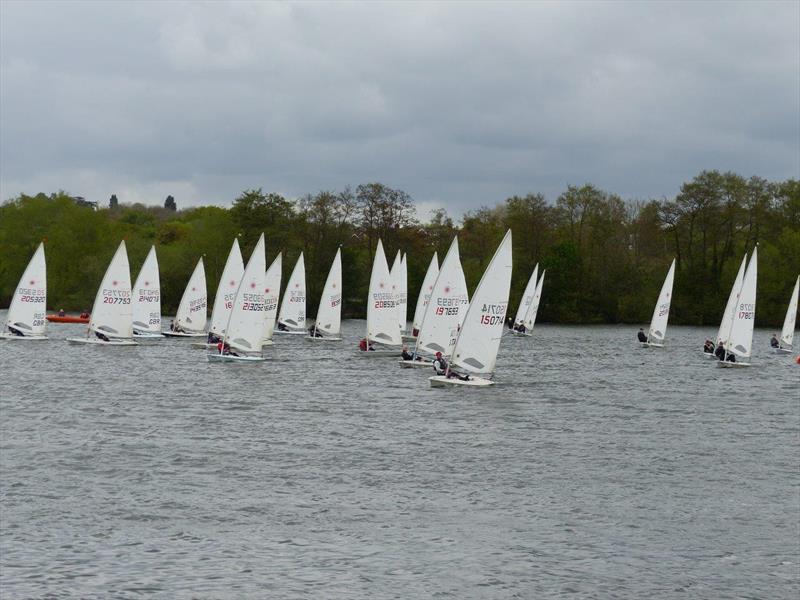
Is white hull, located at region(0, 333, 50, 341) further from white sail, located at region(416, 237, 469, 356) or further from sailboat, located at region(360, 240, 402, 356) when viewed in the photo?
white sail, located at region(416, 237, 469, 356)

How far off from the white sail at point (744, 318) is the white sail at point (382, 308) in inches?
735

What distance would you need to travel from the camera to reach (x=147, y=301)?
73.0 metres

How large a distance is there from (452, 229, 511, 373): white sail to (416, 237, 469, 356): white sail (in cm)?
591

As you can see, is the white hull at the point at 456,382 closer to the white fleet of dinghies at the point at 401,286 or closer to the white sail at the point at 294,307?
the white fleet of dinghies at the point at 401,286

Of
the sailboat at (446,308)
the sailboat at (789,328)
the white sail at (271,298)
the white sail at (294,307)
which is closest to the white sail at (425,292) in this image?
the white sail at (294,307)

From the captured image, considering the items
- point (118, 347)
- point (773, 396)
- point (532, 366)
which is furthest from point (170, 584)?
point (118, 347)

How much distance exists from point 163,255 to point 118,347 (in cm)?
5903

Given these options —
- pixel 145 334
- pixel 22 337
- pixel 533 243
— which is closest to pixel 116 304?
pixel 22 337

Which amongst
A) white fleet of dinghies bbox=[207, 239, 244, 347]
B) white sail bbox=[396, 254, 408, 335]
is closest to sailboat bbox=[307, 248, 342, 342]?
white sail bbox=[396, 254, 408, 335]

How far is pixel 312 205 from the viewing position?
124 meters

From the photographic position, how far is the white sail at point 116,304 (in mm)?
64062

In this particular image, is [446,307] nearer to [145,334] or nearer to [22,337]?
[145,334]

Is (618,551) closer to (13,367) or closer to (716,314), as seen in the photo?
(13,367)

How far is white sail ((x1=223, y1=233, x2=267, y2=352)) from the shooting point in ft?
181
